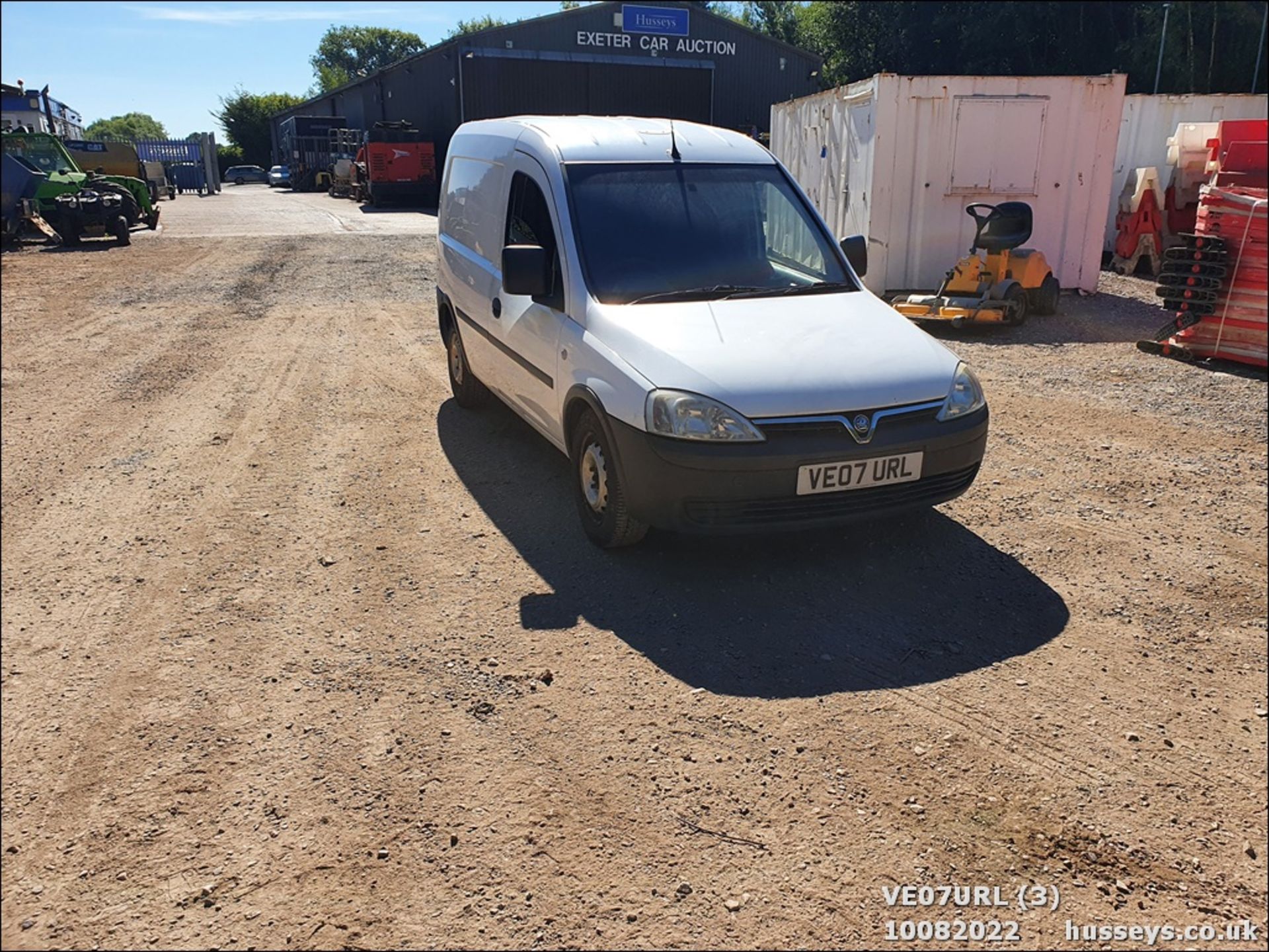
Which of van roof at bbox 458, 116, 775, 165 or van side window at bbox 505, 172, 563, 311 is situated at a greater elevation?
van roof at bbox 458, 116, 775, 165

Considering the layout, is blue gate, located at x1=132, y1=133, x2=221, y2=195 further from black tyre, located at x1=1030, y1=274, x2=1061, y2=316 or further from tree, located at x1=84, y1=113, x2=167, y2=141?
tree, located at x1=84, y1=113, x2=167, y2=141

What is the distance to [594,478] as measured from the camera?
4.63 metres

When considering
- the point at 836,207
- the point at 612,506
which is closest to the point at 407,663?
the point at 612,506

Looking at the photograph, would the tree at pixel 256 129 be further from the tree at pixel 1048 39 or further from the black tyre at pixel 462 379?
the black tyre at pixel 462 379

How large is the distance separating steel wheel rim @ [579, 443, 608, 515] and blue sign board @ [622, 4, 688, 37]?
34.9 meters

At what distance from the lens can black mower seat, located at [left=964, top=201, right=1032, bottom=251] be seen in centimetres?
973

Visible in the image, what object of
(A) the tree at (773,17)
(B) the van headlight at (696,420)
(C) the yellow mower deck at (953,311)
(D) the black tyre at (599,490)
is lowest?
(D) the black tyre at (599,490)

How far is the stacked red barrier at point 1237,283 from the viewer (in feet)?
22.3

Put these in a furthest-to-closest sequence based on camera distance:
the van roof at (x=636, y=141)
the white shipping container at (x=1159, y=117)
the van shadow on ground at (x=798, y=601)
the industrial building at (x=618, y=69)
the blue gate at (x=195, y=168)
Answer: the blue gate at (x=195, y=168) → the industrial building at (x=618, y=69) → the white shipping container at (x=1159, y=117) → the van roof at (x=636, y=141) → the van shadow on ground at (x=798, y=601)

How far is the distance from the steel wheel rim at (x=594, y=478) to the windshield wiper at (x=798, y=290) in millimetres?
1095

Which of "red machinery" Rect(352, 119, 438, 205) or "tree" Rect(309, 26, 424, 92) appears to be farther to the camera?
"tree" Rect(309, 26, 424, 92)

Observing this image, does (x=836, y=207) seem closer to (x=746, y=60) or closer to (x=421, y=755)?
(x=421, y=755)

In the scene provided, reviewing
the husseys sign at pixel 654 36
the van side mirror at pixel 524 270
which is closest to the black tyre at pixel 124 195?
the van side mirror at pixel 524 270

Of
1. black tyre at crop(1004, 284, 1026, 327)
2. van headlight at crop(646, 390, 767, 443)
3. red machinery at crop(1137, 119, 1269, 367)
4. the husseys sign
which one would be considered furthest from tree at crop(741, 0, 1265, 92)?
van headlight at crop(646, 390, 767, 443)
